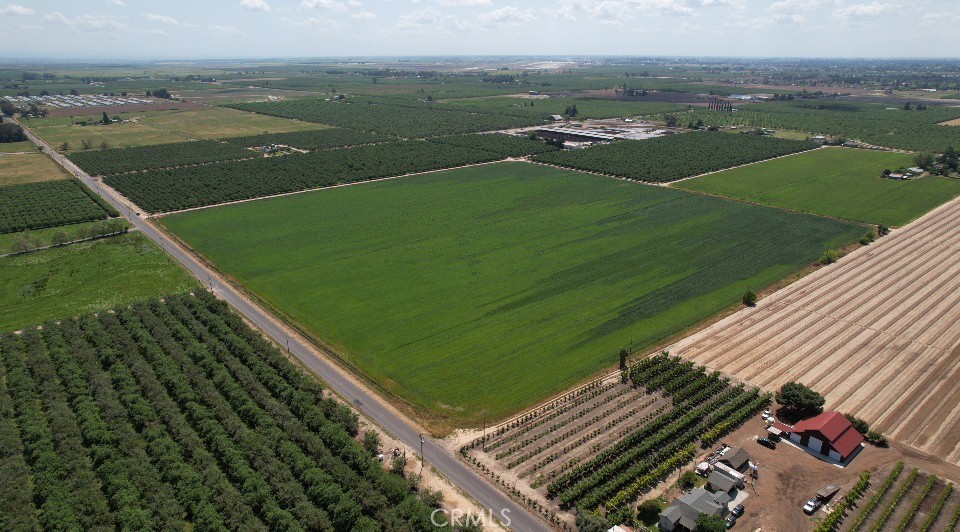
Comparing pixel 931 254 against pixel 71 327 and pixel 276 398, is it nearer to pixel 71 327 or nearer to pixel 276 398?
pixel 276 398

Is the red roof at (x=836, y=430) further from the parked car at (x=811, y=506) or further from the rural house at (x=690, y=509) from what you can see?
the rural house at (x=690, y=509)

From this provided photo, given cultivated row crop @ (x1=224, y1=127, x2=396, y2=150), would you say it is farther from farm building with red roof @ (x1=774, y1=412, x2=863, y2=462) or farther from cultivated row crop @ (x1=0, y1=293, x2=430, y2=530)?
farm building with red roof @ (x1=774, y1=412, x2=863, y2=462)

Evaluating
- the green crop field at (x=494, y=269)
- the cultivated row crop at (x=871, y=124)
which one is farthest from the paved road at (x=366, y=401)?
the cultivated row crop at (x=871, y=124)

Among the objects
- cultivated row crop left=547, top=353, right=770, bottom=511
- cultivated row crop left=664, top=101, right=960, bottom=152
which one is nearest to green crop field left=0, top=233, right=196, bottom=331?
cultivated row crop left=547, top=353, right=770, bottom=511

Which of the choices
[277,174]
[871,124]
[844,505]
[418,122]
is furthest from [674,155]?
[844,505]

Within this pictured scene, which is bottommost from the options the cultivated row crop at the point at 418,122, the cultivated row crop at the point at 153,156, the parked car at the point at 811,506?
the parked car at the point at 811,506

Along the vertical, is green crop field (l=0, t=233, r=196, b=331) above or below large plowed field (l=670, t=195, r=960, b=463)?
above

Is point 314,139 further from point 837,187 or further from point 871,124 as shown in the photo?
point 871,124

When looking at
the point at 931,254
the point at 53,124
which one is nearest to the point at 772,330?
the point at 931,254
